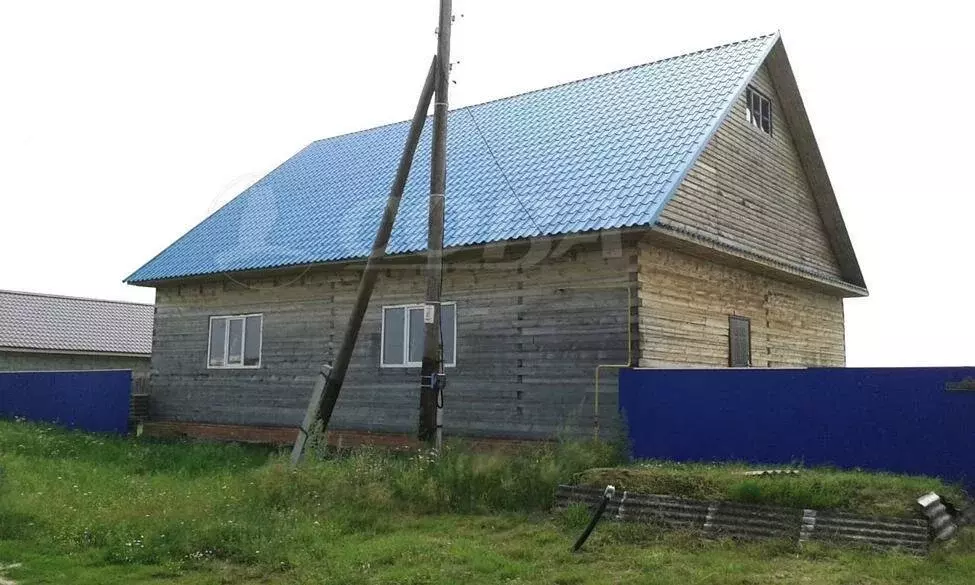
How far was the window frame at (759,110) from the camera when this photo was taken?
54.2 ft

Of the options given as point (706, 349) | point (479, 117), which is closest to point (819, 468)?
point (706, 349)

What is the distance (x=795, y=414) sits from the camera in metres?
11.2

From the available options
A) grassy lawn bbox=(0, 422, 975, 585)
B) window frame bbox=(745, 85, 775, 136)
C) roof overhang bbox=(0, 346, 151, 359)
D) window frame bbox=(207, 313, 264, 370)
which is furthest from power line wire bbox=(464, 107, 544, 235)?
roof overhang bbox=(0, 346, 151, 359)

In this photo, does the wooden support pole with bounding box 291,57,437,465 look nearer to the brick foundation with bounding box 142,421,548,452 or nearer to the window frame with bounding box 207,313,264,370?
the brick foundation with bounding box 142,421,548,452

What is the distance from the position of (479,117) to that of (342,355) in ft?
29.3

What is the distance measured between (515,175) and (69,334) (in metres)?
26.2

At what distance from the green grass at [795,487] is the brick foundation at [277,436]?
4.16 metres

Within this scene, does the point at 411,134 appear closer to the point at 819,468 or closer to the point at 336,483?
the point at 336,483

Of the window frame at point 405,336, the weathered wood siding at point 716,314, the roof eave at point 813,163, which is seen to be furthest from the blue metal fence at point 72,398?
the roof eave at point 813,163

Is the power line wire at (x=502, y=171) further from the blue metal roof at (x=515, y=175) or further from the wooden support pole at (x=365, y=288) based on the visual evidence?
the wooden support pole at (x=365, y=288)

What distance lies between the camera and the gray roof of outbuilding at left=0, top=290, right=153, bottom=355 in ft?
109

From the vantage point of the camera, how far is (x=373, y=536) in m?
8.63

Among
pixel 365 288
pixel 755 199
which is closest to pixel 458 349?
pixel 365 288

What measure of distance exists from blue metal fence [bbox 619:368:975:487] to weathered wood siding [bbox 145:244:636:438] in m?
0.88
